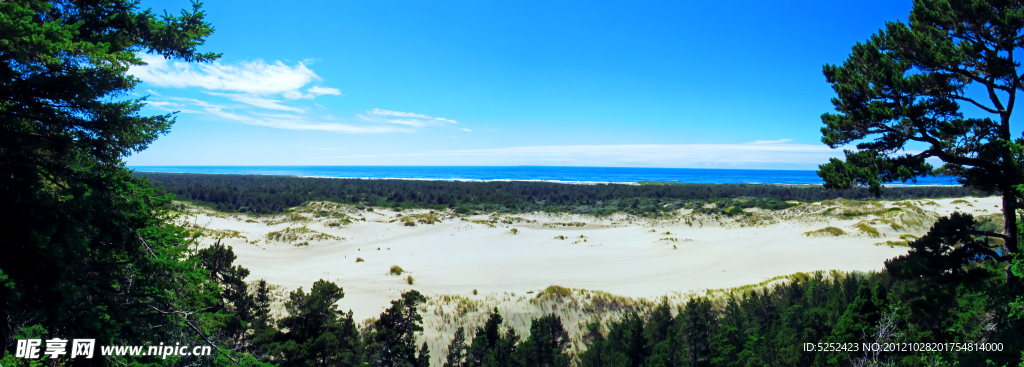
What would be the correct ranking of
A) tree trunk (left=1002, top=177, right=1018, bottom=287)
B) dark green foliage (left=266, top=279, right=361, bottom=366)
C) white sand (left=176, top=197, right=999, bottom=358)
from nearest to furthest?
tree trunk (left=1002, top=177, right=1018, bottom=287) → dark green foliage (left=266, top=279, right=361, bottom=366) → white sand (left=176, top=197, right=999, bottom=358)

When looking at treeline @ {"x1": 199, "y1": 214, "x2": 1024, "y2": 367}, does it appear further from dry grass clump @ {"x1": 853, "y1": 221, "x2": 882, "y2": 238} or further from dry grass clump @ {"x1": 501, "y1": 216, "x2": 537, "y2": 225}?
dry grass clump @ {"x1": 501, "y1": 216, "x2": 537, "y2": 225}

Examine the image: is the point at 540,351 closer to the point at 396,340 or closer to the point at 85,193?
the point at 396,340

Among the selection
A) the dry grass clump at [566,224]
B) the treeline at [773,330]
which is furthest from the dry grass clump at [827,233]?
the treeline at [773,330]

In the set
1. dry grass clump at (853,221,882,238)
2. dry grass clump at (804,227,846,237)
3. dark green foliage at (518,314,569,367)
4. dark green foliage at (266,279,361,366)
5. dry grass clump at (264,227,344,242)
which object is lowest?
dry grass clump at (264,227,344,242)

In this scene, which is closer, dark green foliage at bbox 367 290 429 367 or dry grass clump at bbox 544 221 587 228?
dark green foliage at bbox 367 290 429 367

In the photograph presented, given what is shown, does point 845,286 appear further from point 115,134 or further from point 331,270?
point 331,270

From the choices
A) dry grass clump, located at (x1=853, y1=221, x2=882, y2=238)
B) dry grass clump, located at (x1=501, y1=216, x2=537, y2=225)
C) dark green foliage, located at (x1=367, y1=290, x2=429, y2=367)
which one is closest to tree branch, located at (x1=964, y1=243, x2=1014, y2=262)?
dark green foliage, located at (x1=367, y1=290, x2=429, y2=367)
